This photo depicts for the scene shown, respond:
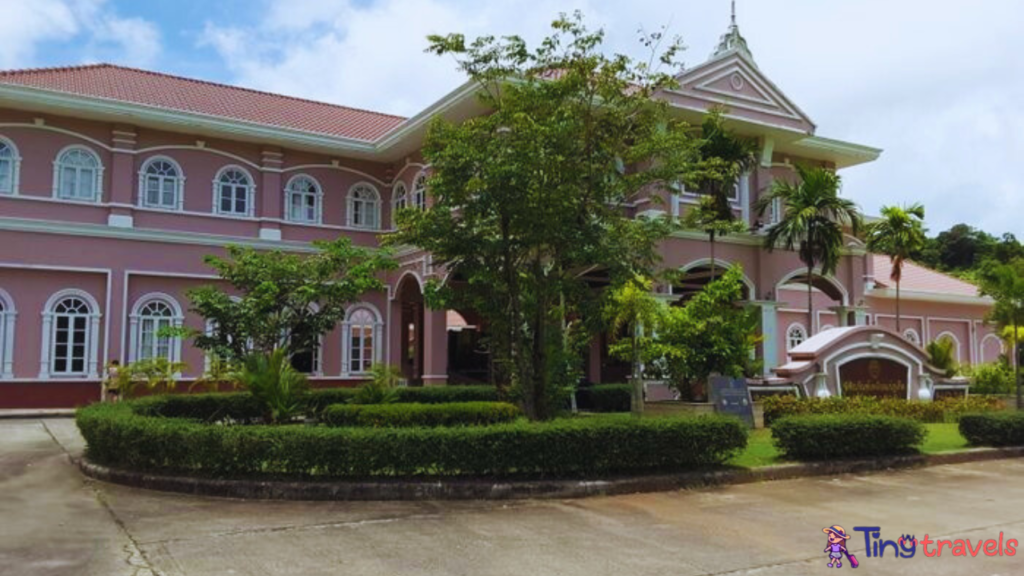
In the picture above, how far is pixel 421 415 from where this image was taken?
1271 centimetres

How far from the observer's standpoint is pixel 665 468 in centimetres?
1076

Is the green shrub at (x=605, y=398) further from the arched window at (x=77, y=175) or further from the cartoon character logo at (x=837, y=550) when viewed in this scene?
the arched window at (x=77, y=175)

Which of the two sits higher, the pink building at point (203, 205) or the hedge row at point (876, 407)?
the pink building at point (203, 205)

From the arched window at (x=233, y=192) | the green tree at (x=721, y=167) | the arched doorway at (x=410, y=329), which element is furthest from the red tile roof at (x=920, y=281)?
the arched window at (x=233, y=192)

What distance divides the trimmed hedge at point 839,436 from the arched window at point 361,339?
1534 centimetres

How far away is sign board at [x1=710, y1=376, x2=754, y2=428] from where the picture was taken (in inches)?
643

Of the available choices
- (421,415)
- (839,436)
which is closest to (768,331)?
(839,436)

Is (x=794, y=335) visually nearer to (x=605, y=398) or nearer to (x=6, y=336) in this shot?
(x=605, y=398)

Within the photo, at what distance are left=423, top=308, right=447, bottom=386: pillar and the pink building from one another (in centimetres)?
4

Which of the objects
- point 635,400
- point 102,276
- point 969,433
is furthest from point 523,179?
point 102,276

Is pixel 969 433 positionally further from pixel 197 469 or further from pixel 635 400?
pixel 197 469

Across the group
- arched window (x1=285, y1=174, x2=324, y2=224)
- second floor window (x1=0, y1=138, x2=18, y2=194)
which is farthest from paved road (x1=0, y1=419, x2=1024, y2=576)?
arched window (x1=285, y1=174, x2=324, y2=224)

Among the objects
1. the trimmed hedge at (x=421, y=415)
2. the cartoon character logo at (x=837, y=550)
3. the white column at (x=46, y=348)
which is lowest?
the cartoon character logo at (x=837, y=550)

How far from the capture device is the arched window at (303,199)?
25062mm
